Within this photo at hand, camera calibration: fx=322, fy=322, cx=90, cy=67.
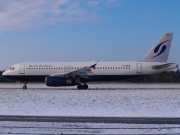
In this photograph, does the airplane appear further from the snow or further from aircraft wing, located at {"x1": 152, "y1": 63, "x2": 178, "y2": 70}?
the snow

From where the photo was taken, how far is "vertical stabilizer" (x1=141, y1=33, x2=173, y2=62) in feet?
117

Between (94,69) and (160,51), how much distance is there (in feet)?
25.2

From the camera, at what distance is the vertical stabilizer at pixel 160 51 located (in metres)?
35.7

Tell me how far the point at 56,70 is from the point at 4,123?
24579mm

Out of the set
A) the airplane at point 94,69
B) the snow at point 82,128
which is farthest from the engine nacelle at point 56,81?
the snow at point 82,128

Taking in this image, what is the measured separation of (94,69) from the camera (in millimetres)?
34688

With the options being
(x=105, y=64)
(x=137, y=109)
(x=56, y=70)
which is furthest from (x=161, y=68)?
(x=137, y=109)

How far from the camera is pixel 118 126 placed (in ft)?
34.2

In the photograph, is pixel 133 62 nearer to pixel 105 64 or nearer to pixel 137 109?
pixel 105 64

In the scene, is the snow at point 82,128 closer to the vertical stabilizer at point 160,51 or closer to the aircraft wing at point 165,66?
the aircraft wing at point 165,66

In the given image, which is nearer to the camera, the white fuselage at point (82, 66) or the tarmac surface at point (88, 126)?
the tarmac surface at point (88, 126)

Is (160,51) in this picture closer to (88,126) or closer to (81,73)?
(81,73)

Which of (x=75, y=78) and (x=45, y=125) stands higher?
(x=75, y=78)

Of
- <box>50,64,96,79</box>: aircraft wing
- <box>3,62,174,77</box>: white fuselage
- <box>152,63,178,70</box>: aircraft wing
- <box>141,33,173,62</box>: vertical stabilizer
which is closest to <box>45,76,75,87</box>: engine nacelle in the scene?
<box>50,64,96,79</box>: aircraft wing
